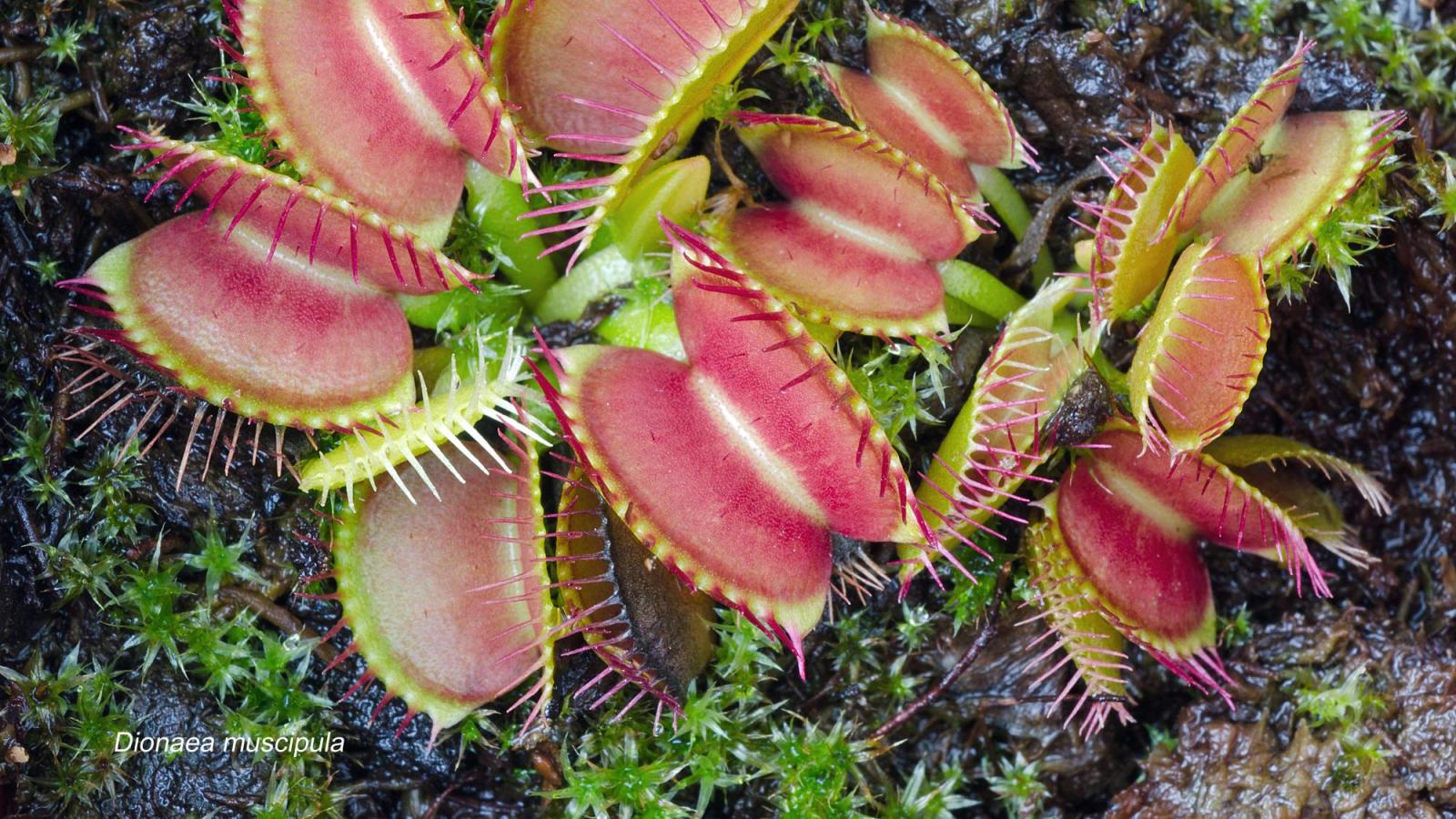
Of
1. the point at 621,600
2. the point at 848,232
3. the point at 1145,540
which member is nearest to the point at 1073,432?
the point at 1145,540

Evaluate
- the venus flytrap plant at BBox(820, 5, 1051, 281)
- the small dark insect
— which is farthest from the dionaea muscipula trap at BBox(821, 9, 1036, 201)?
the small dark insect

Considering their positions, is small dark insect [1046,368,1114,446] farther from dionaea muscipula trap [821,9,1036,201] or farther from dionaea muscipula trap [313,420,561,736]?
dionaea muscipula trap [313,420,561,736]

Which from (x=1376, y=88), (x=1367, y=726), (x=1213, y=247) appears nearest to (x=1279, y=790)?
(x=1367, y=726)

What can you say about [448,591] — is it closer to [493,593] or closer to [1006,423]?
[493,593]

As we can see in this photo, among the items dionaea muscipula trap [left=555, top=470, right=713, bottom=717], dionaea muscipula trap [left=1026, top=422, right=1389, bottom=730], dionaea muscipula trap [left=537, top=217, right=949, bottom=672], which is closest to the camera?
dionaea muscipula trap [left=537, top=217, right=949, bottom=672]

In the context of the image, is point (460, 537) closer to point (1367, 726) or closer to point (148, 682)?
point (148, 682)

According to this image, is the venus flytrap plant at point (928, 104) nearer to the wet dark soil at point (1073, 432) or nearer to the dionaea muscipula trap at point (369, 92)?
the wet dark soil at point (1073, 432)
